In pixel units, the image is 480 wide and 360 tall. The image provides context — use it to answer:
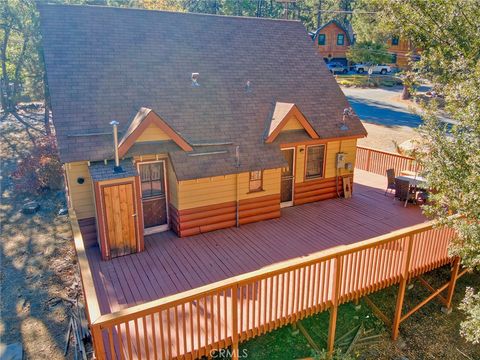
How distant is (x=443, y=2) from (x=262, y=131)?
19.0 feet

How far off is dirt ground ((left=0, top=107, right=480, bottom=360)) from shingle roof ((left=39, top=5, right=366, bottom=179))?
3.90 meters

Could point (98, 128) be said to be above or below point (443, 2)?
below

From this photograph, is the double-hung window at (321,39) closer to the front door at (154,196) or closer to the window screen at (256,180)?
the window screen at (256,180)

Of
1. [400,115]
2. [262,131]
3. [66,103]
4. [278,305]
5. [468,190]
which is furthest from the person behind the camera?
[400,115]

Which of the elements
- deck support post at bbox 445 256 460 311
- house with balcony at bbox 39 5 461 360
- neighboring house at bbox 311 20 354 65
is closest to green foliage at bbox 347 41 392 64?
neighboring house at bbox 311 20 354 65

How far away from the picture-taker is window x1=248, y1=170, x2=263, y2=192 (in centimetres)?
1005

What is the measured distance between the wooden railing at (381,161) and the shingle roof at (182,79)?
2.51 m

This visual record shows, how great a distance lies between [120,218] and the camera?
8195 mm

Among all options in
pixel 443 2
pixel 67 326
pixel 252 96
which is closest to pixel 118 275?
pixel 67 326

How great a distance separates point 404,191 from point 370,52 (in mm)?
27639

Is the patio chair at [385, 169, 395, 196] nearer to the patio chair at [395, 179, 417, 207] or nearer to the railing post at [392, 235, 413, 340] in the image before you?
the patio chair at [395, 179, 417, 207]

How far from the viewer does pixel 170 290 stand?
732 cm

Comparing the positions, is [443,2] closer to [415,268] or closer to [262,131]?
[262,131]

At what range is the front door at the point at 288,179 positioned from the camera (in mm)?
11023
